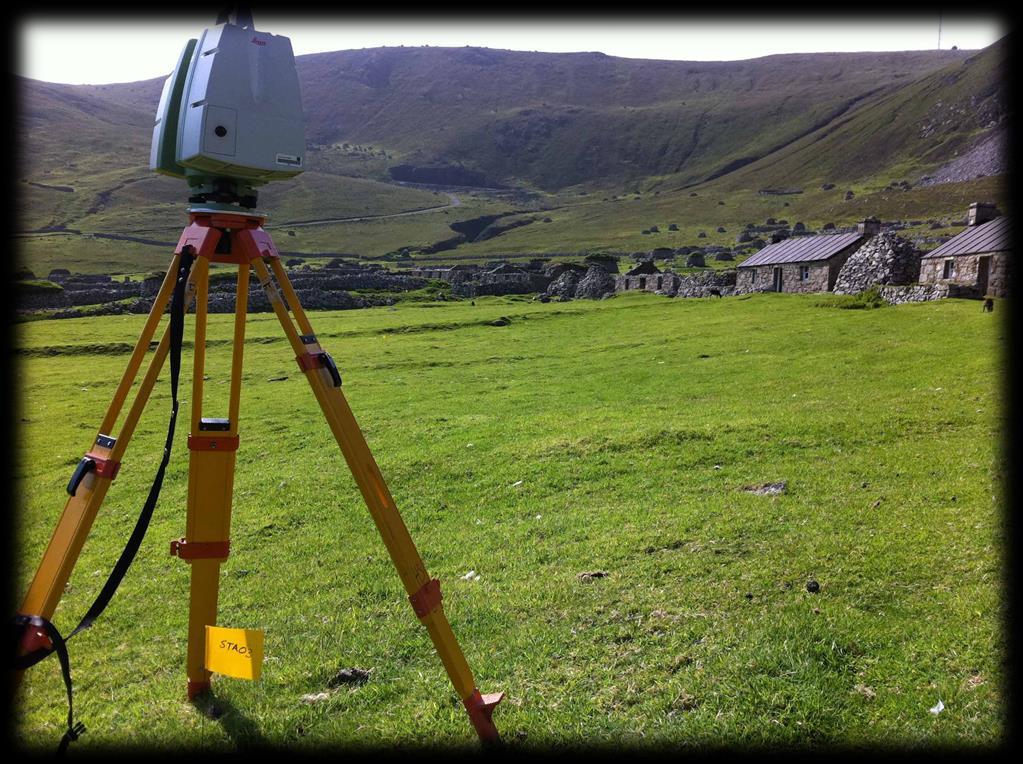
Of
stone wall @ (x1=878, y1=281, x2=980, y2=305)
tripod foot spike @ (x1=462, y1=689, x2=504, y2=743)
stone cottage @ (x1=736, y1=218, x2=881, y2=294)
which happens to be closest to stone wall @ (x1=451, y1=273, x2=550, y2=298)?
stone cottage @ (x1=736, y1=218, x2=881, y2=294)

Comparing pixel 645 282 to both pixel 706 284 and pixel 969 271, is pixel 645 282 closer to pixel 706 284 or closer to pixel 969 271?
pixel 706 284

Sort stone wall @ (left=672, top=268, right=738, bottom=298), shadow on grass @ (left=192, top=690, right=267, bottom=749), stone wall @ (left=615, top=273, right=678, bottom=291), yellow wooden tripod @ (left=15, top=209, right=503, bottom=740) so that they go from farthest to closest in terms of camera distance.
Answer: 1. stone wall @ (left=615, top=273, right=678, bottom=291)
2. stone wall @ (left=672, top=268, right=738, bottom=298)
3. shadow on grass @ (left=192, top=690, right=267, bottom=749)
4. yellow wooden tripod @ (left=15, top=209, right=503, bottom=740)

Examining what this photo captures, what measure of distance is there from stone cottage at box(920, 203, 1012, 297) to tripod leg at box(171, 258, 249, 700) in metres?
33.7

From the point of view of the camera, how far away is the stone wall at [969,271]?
97.5 feet

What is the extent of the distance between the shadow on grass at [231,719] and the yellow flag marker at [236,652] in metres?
0.80

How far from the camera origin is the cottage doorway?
31.0 metres

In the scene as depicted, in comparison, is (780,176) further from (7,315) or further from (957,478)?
(957,478)

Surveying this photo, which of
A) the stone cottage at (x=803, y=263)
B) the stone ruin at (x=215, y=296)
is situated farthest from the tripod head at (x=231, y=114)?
the stone cottage at (x=803, y=263)

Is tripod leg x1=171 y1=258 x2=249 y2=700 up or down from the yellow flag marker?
up

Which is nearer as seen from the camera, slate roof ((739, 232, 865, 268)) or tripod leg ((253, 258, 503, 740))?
tripod leg ((253, 258, 503, 740))

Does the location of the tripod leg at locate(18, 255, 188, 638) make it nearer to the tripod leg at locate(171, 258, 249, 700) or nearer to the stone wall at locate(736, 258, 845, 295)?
the tripod leg at locate(171, 258, 249, 700)

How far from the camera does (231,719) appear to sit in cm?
506

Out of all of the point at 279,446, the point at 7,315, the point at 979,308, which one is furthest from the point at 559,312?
the point at 7,315

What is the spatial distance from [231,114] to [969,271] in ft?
118
